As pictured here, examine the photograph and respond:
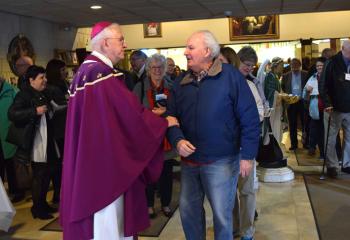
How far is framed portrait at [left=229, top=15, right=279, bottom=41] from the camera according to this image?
11.3m

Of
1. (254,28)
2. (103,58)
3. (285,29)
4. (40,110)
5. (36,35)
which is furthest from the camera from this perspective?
(254,28)

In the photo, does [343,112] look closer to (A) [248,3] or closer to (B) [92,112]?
(A) [248,3]

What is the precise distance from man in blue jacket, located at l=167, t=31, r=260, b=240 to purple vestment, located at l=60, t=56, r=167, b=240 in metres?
0.24

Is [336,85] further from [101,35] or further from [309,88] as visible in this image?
[101,35]

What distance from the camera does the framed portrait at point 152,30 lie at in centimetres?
1189

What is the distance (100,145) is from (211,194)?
0.72 metres

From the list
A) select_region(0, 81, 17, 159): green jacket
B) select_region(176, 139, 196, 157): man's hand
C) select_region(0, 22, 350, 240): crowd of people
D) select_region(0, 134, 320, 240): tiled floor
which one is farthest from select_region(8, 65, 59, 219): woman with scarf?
select_region(176, 139, 196, 157): man's hand

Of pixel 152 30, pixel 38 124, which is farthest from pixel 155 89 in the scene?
pixel 152 30

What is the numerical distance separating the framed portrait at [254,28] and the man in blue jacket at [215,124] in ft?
29.7

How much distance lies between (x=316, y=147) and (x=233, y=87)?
199 inches

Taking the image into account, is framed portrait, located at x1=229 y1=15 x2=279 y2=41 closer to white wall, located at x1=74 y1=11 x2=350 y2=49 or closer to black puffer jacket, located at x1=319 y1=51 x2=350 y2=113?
white wall, located at x1=74 y1=11 x2=350 y2=49

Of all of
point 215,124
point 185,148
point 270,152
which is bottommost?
point 270,152

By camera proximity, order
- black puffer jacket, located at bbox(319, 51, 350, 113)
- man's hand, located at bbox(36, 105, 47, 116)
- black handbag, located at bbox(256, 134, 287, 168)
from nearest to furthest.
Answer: man's hand, located at bbox(36, 105, 47, 116), black handbag, located at bbox(256, 134, 287, 168), black puffer jacket, located at bbox(319, 51, 350, 113)

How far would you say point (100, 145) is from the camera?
2299 mm
